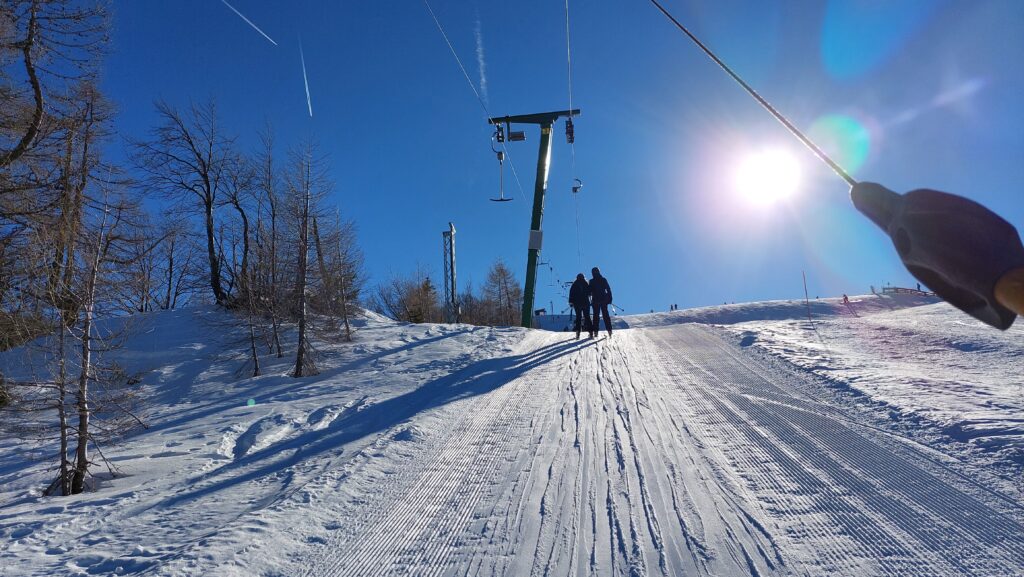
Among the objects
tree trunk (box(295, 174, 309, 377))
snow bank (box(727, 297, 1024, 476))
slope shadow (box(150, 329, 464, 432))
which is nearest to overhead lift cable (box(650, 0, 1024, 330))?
snow bank (box(727, 297, 1024, 476))

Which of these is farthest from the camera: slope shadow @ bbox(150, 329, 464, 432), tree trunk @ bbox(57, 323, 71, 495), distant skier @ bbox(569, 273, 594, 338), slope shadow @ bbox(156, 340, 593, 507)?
distant skier @ bbox(569, 273, 594, 338)

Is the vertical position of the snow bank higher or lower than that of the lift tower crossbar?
lower

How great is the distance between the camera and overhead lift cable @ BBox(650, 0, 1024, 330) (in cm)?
98

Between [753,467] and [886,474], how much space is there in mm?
1032

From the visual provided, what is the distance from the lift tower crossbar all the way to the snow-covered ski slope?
1291 cm

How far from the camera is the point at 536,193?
2398 cm

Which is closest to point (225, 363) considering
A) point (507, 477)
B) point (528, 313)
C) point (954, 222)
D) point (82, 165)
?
point (82, 165)

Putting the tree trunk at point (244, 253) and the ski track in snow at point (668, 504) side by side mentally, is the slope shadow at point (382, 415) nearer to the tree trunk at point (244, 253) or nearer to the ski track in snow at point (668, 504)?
the ski track in snow at point (668, 504)

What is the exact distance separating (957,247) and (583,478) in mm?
4331

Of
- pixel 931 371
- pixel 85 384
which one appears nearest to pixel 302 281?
pixel 85 384

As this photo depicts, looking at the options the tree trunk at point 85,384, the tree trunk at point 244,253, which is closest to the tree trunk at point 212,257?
the tree trunk at point 244,253

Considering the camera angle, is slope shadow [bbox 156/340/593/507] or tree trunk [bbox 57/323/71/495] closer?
slope shadow [bbox 156/340/593/507]

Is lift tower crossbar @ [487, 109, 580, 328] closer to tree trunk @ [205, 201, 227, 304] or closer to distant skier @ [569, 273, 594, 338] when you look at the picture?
distant skier @ [569, 273, 594, 338]

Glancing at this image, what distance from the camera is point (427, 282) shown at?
52.2 metres
